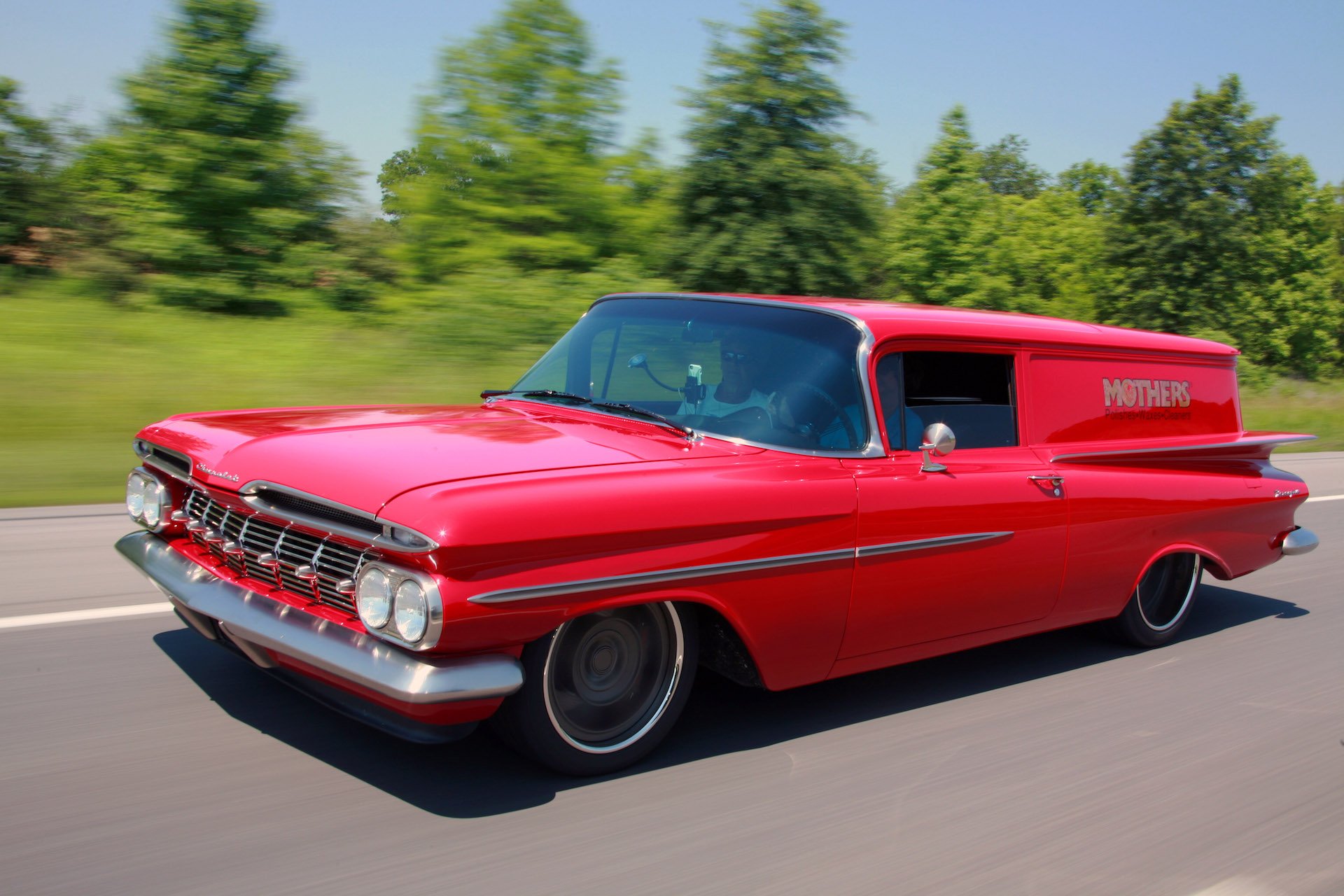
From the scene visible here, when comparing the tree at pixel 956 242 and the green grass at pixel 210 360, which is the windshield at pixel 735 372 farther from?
the tree at pixel 956 242

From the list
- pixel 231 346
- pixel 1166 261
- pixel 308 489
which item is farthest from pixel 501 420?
pixel 1166 261

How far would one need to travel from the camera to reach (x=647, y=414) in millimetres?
4211

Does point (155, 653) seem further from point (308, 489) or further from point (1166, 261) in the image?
point (1166, 261)

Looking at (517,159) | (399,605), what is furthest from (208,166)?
(399,605)

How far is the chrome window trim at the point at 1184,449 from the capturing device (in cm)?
475

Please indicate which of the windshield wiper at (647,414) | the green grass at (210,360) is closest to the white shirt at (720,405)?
the windshield wiper at (647,414)

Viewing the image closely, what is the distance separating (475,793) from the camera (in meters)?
3.35

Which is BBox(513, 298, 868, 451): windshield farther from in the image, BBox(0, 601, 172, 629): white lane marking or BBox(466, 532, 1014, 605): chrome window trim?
BBox(0, 601, 172, 629): white lane marking

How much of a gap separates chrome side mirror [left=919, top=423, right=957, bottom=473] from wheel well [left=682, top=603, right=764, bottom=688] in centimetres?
97

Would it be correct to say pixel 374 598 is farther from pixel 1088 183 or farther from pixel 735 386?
pixel 1088 183

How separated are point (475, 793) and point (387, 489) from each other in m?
0.95

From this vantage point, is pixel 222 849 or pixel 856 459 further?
pixel 856 459

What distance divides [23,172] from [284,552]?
56.5 feet

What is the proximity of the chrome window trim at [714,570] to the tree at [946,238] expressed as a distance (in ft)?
81.5
